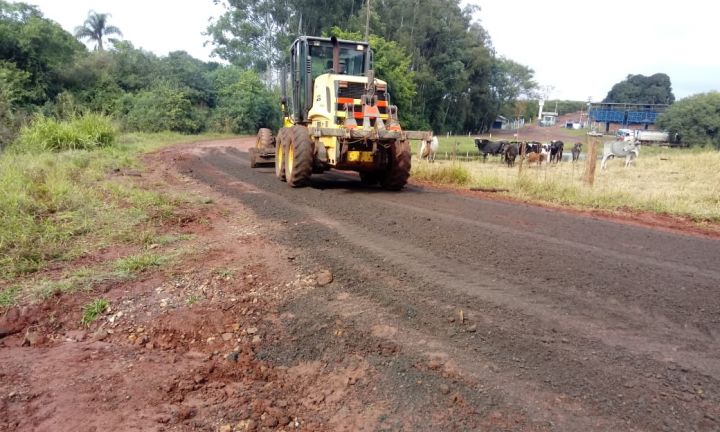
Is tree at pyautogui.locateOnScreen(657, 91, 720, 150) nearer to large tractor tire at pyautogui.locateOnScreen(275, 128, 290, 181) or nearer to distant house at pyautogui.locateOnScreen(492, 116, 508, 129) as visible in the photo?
large tractor tire at pyautogui.locateOnScreen(275, 128, 290, 181)

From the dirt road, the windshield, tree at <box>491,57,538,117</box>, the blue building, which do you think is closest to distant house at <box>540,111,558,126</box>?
tree at <box>491,57,538,117</box>

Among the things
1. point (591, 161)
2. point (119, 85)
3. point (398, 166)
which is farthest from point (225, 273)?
point (119, 85)

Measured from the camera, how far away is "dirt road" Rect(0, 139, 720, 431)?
2684 millimetres

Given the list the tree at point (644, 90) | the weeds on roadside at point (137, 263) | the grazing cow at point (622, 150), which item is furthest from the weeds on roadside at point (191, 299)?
the tree at point (644, 90)

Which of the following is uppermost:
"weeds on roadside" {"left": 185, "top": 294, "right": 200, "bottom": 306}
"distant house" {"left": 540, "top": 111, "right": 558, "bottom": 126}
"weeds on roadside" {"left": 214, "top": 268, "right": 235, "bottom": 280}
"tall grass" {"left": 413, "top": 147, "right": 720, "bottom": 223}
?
"distant house" {"left": 540, "top": 111, "right": 558, "bottom": 126}

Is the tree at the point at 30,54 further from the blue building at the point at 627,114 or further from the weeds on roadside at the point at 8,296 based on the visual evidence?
the blue building at the point at 627,114

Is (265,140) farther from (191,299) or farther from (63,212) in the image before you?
(191,299)

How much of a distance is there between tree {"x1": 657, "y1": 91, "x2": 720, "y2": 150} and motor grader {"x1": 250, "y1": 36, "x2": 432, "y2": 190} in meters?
36.8

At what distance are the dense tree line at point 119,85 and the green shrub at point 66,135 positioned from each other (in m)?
2.71

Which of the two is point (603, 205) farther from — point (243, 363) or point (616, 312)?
point (243, 363)

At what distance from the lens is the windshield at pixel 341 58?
10.7 metres

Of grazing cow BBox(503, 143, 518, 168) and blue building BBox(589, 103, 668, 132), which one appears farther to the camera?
blue building BBox(589, 103, 668, 132)

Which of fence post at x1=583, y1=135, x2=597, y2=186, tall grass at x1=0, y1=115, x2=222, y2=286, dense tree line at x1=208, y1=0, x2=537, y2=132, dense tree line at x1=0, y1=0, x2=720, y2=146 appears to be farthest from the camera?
dense tree line at x1=208, y1=0, x2=537, y2=132

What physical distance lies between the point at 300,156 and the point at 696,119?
41869mm
